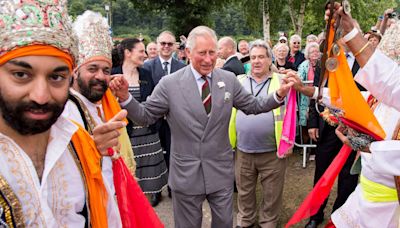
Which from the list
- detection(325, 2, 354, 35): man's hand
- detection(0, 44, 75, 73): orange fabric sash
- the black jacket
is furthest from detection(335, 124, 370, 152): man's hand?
the black jacket

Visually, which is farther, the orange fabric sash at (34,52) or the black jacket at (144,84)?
the black jacket at (144,84)

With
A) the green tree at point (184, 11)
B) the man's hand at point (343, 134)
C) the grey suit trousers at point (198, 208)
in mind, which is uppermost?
the green tree at point (184, 11)

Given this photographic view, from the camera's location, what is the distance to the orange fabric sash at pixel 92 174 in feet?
5.66

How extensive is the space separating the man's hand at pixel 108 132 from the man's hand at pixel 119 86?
3.89 ft

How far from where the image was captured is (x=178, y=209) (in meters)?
3.30

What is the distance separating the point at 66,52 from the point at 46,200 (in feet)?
2.09

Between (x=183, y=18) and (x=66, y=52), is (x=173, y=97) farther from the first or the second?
(x=183, y=18)

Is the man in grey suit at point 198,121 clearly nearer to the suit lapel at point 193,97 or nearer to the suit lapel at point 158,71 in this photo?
the suit lapel at point 193,97

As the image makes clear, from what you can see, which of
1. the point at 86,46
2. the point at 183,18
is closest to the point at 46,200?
the point at 86,46

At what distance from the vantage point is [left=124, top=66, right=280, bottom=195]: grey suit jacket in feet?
10.1

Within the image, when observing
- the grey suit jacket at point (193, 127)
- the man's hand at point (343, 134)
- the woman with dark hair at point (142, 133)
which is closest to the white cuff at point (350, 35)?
the man's hand at point (343, 134)

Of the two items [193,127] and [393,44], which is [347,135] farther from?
[193,127]

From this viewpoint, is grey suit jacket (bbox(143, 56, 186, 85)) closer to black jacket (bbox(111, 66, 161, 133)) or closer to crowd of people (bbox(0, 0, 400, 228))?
crowd of people (bbox(0, 0, 400, 228))

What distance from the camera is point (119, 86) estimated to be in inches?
115
